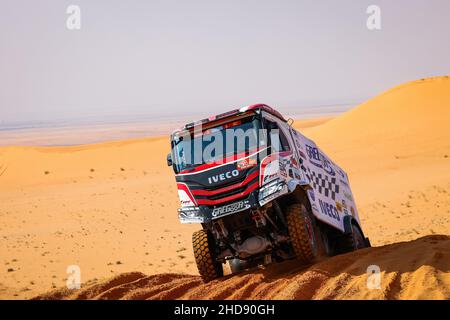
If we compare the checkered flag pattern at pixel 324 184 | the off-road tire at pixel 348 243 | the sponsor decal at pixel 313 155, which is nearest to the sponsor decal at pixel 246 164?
the checkered flag pattern at pixel 324 184

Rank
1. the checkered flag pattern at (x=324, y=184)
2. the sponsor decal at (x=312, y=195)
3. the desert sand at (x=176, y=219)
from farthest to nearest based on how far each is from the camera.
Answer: the checkered flag pattern at (x=324, y=184)
the sponsor decal at (x=312, y=195)
the desert sand at (x=176, y=219)

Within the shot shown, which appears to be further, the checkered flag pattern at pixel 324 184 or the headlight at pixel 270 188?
the checkered flag pattern at pixel 324 184

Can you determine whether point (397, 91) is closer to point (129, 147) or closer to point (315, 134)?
point (315, 134)

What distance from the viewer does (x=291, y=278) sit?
9.32m

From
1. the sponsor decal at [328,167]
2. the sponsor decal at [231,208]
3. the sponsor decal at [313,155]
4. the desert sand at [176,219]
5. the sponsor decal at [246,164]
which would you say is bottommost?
the desert sand at [176,219]

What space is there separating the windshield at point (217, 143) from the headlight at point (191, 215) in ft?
2.43

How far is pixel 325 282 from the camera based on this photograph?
872 centimetres

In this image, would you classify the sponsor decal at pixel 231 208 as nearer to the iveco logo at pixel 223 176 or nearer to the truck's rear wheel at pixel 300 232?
the iveco logo at pixel 223 176

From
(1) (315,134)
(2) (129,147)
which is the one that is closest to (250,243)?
(1) (315,134)

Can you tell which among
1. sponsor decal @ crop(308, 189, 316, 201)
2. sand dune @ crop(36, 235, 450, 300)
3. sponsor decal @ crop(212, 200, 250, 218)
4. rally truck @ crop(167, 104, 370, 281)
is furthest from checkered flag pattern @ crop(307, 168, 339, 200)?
sponsor decal @ crop(212, 200, 250, 218)

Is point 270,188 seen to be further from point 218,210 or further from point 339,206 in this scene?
point 339,206

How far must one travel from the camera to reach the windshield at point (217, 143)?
34.1 feet

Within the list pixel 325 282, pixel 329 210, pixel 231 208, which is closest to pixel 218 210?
pixel 231 208

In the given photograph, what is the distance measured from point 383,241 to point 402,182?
33.3ft
